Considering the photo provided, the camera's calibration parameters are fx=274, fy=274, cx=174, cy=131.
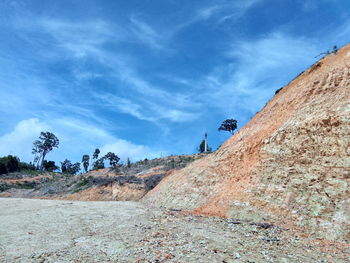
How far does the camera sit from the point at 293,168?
39.6 feet

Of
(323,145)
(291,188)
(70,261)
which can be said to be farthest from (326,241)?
(70,261)

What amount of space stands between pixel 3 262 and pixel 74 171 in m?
82.8

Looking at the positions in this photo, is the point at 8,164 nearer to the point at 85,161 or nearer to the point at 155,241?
the point at 85,161

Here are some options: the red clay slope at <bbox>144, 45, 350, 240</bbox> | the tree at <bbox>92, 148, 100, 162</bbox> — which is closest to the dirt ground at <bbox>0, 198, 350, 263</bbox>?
the red clay slope at <bbox>144, 45, 350, 240</bbox>

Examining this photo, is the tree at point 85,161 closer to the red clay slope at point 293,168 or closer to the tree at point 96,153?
the tree at point 96,153

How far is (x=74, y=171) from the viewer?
8469 cm

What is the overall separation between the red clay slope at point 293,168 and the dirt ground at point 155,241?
1.16 m

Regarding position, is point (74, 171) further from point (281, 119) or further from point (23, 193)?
point (281, 119)

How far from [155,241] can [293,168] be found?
7.04 metres

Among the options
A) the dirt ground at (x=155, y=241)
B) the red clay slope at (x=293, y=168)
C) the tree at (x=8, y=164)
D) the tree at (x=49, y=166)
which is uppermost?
the tree at (x=49, y=166)

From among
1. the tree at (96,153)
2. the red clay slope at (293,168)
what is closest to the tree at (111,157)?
the tree at (96,153)

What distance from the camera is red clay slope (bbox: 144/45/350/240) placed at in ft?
33.3

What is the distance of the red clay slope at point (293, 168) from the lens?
33.3ft

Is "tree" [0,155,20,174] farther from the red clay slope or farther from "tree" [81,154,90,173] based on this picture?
the red clay slope
